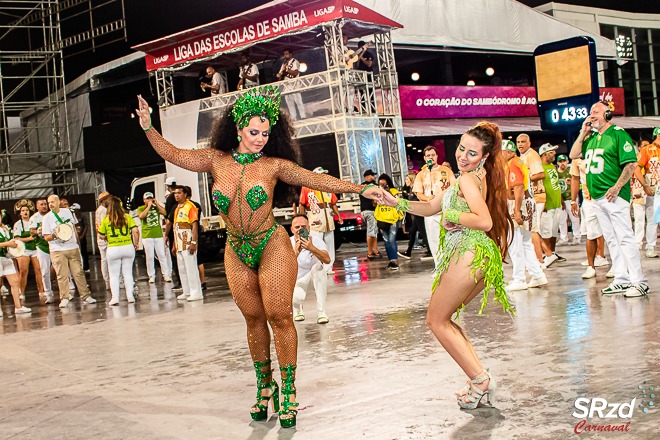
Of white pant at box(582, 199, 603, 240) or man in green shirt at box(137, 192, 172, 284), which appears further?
man in green shirt at box(137, 192, 172, 284)

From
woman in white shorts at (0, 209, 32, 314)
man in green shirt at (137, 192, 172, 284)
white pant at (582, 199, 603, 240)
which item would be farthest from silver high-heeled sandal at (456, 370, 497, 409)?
man in green shirt at (137, 192, 172, 284)

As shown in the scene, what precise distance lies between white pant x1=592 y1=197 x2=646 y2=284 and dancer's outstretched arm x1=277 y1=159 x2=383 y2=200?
178 inches

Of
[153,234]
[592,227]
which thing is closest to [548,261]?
[592,227]

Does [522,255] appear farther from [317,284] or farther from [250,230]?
[250,230]

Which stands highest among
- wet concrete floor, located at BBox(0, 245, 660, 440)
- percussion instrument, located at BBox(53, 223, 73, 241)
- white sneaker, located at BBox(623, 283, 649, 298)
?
percussion instrument, located at BBox(53, 223, 73, 241)

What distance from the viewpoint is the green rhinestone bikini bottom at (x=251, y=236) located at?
5.23 metres

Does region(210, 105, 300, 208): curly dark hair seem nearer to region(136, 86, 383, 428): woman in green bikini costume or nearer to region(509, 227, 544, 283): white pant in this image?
region(136, 86, 383, 428): woman in green bikini costume

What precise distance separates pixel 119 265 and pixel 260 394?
29.1ft

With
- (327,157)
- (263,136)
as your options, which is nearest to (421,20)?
(327,157)

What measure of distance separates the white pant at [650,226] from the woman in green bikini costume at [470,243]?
874 centimetres

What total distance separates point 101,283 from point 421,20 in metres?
13.7

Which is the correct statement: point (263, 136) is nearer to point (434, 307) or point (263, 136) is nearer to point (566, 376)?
point (434, 307)

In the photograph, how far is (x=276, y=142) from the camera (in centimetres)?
555

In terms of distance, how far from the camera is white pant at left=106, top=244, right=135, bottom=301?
1350 cm
